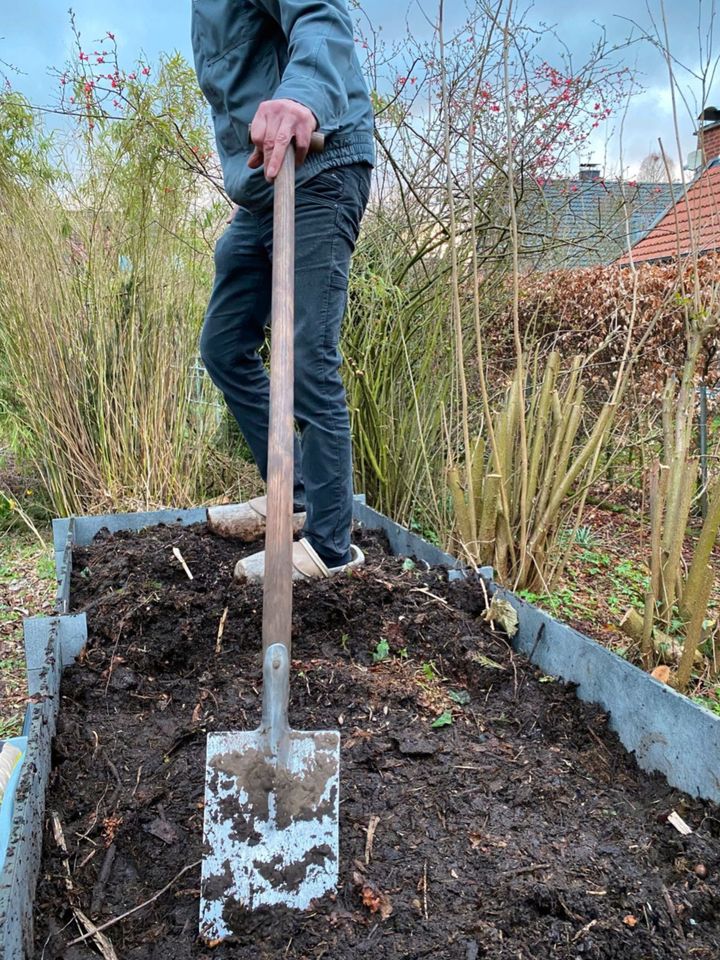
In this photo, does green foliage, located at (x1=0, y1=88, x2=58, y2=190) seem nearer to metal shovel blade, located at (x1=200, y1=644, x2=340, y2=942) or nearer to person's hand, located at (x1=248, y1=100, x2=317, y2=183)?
person's hand, located at (x1=248, y1=100, x2=317, y2=183)

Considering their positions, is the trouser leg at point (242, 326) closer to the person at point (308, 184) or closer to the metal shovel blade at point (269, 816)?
the person at point (308, 184)

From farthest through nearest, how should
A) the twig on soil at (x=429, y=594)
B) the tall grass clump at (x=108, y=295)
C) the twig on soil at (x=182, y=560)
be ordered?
the tall grass clump at (x=108, y=295) → the twig on soil at (x=182, y=560) → the twig on soil at (x=429, y=594)

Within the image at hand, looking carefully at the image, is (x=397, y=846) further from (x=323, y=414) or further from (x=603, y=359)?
(x=603, y=359)

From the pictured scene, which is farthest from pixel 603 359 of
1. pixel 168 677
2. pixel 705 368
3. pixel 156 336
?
pixel 168 677

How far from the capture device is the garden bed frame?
1093 millimetres

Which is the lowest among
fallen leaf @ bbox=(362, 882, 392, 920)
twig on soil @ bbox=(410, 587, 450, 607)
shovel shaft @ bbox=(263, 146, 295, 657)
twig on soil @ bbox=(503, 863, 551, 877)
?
fallen leaf @ bbox=(362, 882, 392, 920)

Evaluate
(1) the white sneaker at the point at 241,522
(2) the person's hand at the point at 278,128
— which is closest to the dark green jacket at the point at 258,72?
(2) the person's hand at the point at 278,128

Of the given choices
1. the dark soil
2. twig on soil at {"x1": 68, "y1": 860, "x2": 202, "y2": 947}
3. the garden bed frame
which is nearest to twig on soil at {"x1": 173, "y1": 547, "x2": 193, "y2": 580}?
the dark soil

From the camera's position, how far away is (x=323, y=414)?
215 centimetres

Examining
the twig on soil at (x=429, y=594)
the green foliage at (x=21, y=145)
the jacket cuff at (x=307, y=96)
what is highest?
the green foliage at (x=21, y=145)

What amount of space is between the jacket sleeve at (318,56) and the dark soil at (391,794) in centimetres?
125

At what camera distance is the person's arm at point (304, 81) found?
5.39ft

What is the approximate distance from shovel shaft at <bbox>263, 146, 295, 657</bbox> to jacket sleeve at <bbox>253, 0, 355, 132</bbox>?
154 millimetres

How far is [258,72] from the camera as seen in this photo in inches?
81.5
